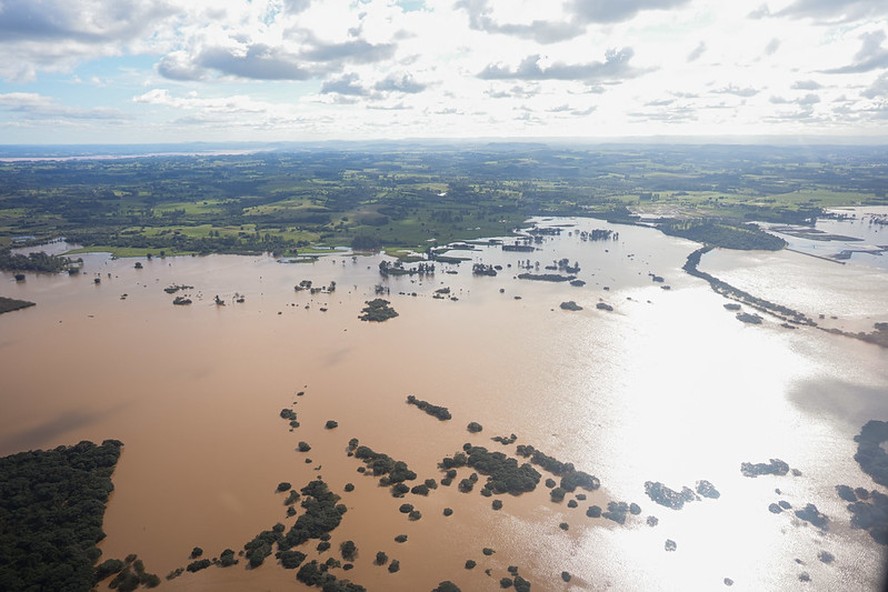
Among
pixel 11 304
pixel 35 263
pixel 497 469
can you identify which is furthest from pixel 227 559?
pixel 35 263

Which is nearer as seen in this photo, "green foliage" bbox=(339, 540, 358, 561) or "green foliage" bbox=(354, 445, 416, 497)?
"green foliage" bbox=(339, 540, 358, 561)

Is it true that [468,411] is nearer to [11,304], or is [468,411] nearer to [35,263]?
[11,304]

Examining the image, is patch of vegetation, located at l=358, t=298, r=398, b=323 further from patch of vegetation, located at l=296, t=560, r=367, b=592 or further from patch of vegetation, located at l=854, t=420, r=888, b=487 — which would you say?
patch of vegetation, located at l=854, t=420, r=888, b=487

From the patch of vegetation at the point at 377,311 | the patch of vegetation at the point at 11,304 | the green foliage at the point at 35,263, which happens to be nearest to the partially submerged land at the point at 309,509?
the patch of vegetation at the point at 377,311

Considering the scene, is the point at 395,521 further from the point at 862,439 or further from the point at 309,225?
the point at 309,225

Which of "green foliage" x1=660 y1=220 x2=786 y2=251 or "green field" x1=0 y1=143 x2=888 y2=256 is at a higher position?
"green field" x1=0 y1=143 x2=888 y2=256

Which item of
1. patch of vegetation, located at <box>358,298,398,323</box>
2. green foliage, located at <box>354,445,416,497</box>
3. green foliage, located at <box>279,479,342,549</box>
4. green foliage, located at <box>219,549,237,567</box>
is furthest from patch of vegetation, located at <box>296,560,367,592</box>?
patch of vegetation, located at <box>358,298,398,323</box>
